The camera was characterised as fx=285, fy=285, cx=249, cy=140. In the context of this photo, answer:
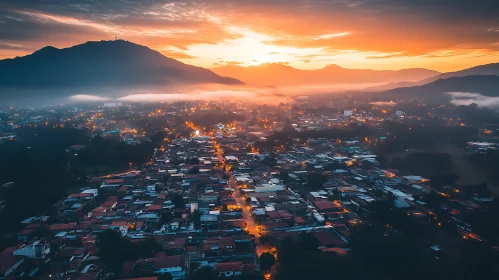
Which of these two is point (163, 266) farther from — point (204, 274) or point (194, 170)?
point (194, 170)

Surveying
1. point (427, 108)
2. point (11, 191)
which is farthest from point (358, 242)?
point (427, 108)

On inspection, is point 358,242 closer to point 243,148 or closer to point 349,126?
point 243,148

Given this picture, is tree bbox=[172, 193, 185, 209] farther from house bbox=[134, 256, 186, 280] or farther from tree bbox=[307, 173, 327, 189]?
tree bbox=[307, 173, 327, 189]

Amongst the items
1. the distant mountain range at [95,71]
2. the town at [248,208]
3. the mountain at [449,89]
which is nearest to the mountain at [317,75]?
the distant mountain range at [95,71]

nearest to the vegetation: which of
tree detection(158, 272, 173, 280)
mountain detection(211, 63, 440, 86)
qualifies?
tree detection(158, 272, 173, 280)

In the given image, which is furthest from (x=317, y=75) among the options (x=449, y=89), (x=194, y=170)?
(x=194, y=170)

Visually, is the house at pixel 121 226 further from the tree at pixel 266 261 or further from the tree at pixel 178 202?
the tree at pixel 266 261
